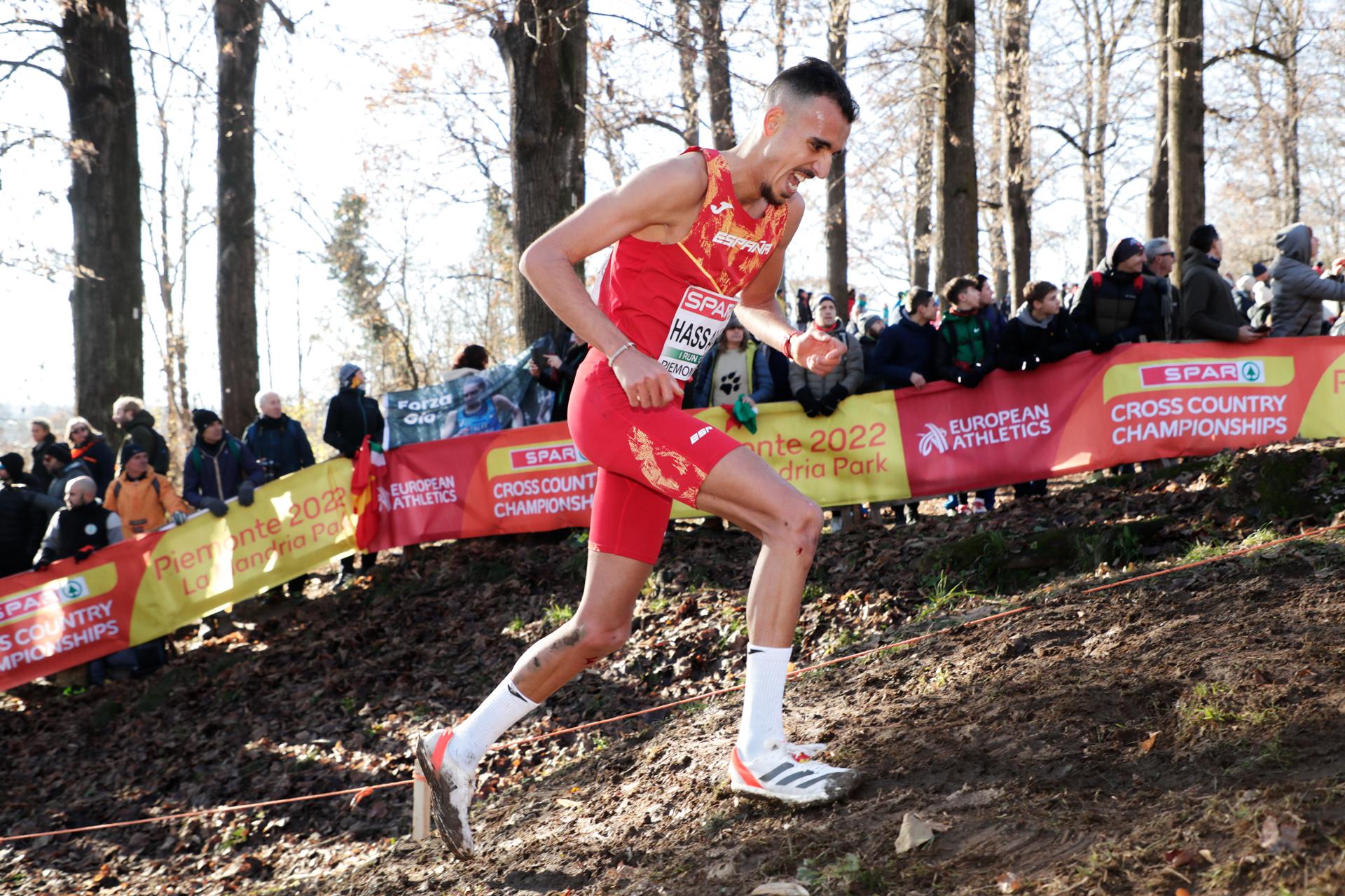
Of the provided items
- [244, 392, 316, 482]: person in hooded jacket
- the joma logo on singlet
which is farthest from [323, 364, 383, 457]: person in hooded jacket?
the joma logo on singlet

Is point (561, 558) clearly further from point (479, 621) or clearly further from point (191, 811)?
point (191, 811)

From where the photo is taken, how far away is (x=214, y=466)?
11.6 metres

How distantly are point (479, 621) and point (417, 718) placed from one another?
150cm

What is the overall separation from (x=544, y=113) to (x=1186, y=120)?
808 cm

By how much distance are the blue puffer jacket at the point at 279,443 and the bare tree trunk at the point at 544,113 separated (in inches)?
124

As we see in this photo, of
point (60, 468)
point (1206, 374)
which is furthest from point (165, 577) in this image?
point (1206, 374)

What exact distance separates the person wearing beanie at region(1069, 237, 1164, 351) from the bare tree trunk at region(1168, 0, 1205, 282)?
13.9 feet

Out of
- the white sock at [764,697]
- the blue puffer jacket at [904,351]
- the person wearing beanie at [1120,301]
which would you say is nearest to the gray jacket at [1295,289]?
the person wearing beanie at [1120,301]

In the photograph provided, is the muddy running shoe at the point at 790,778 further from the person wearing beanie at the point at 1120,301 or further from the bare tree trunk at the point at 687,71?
the bare tree trunk at the point at 687,71

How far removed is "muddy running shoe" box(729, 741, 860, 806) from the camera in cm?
378

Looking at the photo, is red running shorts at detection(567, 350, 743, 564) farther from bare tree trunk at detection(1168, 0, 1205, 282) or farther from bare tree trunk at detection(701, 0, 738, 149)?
bare tree trunk at detection(1168, 0, 1205, 282)

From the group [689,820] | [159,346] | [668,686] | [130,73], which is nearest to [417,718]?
[668,686]

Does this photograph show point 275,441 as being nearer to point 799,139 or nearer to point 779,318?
point 779,318

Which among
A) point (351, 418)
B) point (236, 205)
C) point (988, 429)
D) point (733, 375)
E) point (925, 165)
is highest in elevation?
point (925, 165)
